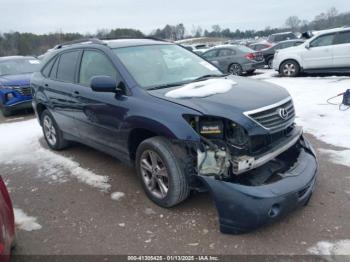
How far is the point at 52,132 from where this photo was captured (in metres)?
6.09

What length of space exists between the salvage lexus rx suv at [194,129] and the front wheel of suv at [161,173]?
11 millimetres

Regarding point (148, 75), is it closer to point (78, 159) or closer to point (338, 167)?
point (78, 159)

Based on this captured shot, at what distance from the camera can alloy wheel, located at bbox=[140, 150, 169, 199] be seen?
367 cm

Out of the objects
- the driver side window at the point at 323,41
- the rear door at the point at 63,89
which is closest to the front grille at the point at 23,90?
the rear door at the point at 63,89

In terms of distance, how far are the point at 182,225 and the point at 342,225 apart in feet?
5.05

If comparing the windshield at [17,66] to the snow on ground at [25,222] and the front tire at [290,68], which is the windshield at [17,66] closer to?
the snow on ground at [25,222]

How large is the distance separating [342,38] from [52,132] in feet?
34.4

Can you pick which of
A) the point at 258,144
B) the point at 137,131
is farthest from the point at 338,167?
the point at 137,131

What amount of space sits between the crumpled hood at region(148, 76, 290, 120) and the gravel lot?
1.15 m

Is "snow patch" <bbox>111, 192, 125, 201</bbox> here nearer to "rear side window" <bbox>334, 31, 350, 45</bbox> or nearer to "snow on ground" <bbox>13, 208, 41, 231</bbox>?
"snow on ground" <bbox>13, 208, 41, 231</bbox>

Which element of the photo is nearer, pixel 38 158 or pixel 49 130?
pixel 38 158

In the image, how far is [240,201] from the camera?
301cm

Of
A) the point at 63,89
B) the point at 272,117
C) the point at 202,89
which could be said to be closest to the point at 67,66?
the point at 63,89

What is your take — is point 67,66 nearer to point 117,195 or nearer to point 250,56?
point 117,195
